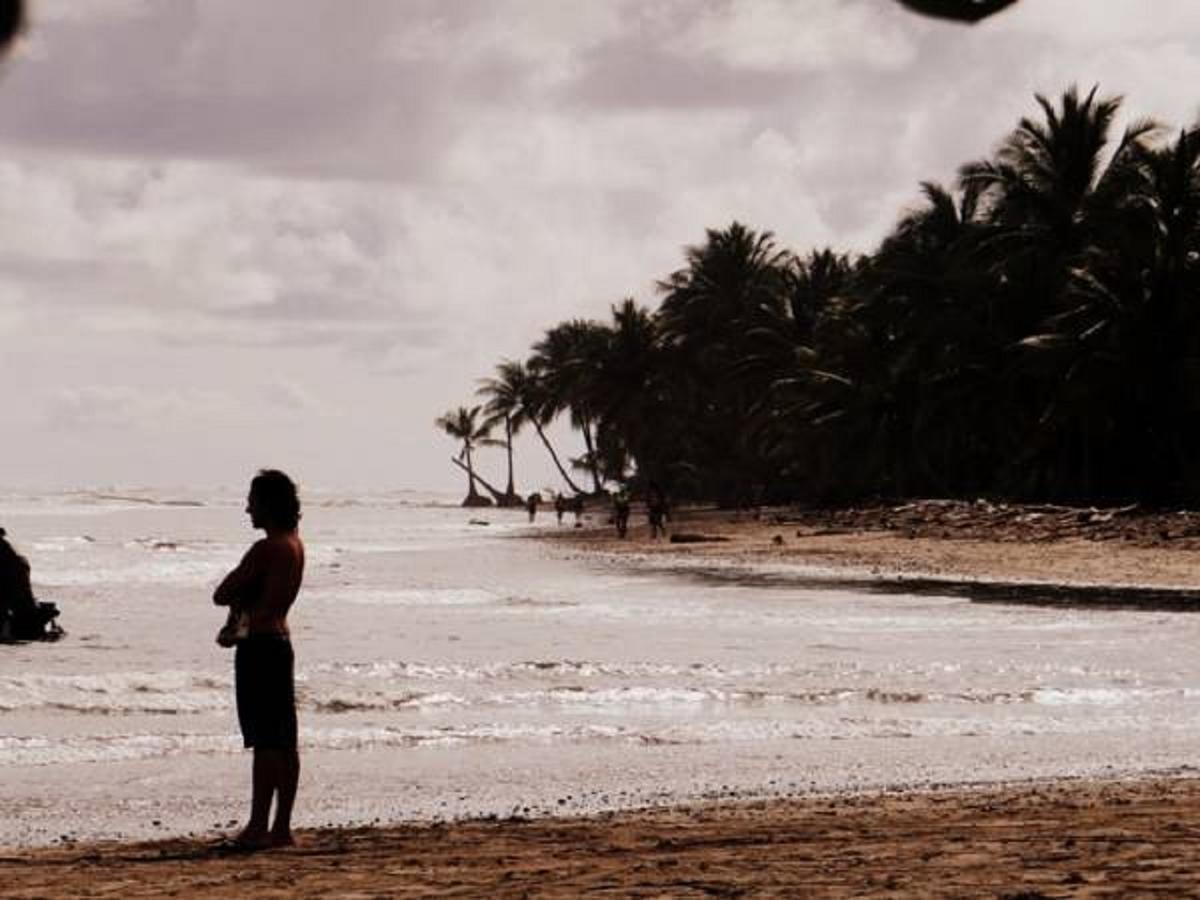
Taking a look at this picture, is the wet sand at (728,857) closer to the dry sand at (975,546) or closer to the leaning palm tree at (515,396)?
the dry sand at (975,546)

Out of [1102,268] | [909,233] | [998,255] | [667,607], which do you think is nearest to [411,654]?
[667,607]

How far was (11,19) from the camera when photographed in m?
Answer: 1.07

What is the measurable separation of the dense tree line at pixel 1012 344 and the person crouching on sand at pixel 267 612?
31.5m

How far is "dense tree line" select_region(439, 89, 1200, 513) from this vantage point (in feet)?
117

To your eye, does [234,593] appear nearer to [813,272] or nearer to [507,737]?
[507,737]

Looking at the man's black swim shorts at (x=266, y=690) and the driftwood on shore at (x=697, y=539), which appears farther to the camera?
the driftwood on shore at (x=697, y=539)

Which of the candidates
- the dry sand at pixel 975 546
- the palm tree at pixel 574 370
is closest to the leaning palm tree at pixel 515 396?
the palm tree at pixel 574 370

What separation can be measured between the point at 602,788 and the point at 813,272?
59043 millimetres

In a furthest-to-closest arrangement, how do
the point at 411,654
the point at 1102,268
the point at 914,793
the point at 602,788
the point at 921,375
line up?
the point at 921,375 → the point at 1102,268 → the point at 411,654 → the point at 602,788 → the point at 914,793

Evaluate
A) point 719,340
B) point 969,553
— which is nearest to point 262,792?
point 969,553

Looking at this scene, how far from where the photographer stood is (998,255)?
41250mm

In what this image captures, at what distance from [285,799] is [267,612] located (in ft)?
2.55

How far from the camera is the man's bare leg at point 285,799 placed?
6.05m

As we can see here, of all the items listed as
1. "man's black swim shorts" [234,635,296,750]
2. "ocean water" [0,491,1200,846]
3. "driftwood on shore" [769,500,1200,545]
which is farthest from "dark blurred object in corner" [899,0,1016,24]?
"driftwood on shore" [769,500,1200,545]
